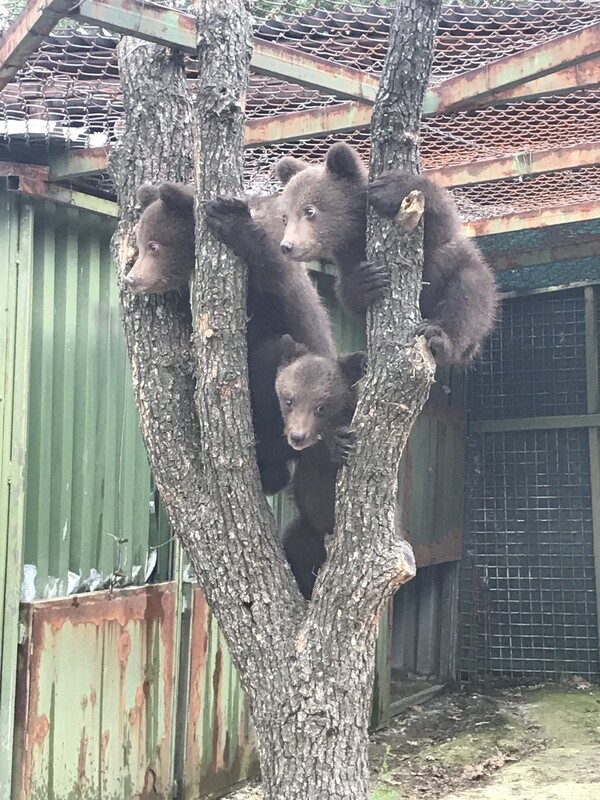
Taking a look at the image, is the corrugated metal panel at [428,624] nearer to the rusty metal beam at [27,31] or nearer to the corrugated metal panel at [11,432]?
the corrugated metal panel at [11,432]

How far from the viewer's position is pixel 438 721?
800 cm

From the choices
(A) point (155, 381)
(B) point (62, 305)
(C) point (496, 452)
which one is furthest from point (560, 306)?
(A) point (155, 381)

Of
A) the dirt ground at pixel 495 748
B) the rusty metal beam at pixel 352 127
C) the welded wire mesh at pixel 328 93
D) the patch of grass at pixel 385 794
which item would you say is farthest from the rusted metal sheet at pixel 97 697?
the welded wire mesh at pixel 328 93

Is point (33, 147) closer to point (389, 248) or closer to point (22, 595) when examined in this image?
point (22, 595)

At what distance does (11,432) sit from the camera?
4.79 m

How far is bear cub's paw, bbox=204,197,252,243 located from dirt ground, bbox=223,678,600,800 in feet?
12.5

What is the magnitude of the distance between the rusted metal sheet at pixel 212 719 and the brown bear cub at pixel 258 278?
2.07 metres

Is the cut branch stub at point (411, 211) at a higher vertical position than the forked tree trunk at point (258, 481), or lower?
higher

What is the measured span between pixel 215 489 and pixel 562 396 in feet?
21.1

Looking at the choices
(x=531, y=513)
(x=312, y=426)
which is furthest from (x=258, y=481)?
(x=531, y=513)

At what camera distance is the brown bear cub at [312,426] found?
365cm

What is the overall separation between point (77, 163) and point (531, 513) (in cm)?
570

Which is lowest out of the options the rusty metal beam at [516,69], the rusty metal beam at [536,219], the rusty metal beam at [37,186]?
the rusty metal beam at [37,186]

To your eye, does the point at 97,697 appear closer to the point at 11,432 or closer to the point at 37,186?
the point at 11,432
